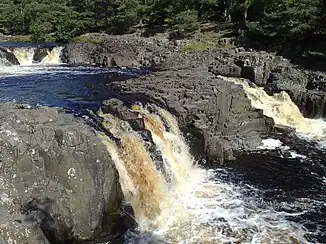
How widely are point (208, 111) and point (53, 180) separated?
431 inches

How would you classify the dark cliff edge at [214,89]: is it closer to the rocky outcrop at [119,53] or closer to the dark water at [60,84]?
the rocky outcrop at [119,53]

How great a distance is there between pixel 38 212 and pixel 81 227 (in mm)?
1553

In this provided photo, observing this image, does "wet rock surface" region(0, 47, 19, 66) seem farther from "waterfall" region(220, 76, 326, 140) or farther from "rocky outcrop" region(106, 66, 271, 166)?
"waterfall" region(220, 76, 326, 140)

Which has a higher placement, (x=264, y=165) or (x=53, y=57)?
(x=53, y=57)

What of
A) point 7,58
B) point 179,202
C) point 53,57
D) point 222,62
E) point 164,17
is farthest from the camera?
point 164,17

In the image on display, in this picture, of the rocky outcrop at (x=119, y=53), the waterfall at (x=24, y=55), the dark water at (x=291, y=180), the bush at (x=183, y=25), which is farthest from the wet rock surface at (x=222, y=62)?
the dark water at (x=291, y=180)

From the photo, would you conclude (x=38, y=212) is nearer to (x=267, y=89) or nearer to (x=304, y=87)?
(x=267, y=89)

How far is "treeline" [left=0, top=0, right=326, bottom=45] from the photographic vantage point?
37.0 m

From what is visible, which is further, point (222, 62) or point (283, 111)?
point (222, 62)

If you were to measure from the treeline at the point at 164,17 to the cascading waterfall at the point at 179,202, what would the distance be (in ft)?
75.7

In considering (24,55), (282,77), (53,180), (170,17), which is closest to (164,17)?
(170,17)

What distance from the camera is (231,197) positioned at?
15805 millimetres

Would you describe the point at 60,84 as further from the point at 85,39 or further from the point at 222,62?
the point at 85,39

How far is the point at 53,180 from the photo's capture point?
11586mm
